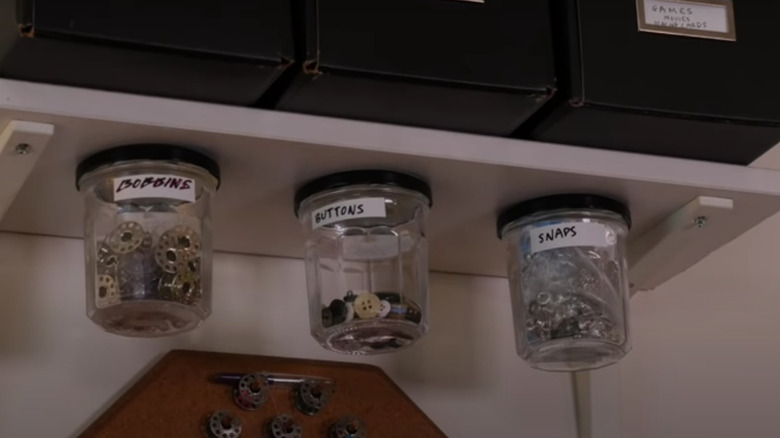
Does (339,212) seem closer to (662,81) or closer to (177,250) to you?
(177,250)

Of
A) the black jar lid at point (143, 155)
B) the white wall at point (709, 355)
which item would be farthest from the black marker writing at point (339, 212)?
the white wall at point (709, 355)

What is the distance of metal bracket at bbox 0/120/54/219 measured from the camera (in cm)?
89

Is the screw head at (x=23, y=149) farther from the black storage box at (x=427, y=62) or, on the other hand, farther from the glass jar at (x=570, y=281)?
the glass jar at (x=570, y=281)

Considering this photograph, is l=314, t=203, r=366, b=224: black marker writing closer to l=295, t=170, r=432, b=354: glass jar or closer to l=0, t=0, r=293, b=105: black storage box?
l=295, t=170, r=432, b=354: glass jar

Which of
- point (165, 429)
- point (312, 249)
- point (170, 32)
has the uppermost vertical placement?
point (170, 32)

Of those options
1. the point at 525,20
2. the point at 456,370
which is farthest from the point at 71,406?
the point at 525,20

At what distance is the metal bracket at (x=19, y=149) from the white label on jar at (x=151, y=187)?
0.06m

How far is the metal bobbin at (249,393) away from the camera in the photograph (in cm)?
109

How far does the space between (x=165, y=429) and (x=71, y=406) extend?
0.30 ft

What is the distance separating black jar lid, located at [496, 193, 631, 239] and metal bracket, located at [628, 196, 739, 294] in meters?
0.05

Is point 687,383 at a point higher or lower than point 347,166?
lower

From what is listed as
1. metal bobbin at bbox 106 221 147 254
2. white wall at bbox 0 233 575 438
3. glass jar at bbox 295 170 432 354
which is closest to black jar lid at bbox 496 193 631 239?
glass jar at bbox 295 170 432 354

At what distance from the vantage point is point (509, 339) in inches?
50.2

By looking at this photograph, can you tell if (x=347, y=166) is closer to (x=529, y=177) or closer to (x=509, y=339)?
(x=529, y=177)
